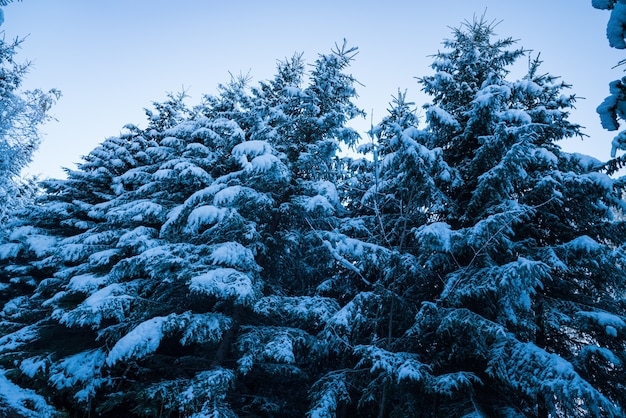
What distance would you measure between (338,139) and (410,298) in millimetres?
5271

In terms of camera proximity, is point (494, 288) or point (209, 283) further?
point (209, 283)

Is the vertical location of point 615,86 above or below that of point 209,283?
above

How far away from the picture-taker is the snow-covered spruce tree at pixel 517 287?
4992 mm

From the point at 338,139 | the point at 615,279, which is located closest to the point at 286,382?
the point at 338,139

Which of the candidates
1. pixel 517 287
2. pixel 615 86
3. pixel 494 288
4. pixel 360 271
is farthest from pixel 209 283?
pixel 615 86

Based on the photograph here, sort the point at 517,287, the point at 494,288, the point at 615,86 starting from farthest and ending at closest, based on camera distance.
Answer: the point at 494,288 < the point at 517,287 < the point at 615,86

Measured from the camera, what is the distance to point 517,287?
5.14 metres

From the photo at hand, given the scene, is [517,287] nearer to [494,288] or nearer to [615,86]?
[494,288]

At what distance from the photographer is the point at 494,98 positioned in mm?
7008

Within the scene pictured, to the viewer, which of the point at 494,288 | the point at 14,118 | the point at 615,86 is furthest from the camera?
the point at 14,118

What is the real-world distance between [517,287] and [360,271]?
3.47 metres

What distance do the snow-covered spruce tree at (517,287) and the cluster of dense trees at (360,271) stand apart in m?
0.04

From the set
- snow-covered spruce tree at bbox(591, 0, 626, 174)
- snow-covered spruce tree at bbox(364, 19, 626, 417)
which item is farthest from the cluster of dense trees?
snow-covered spruce tree at bbox(591, 0, 626, 174)

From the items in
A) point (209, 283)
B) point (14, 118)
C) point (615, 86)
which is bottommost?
point (209, 283)
